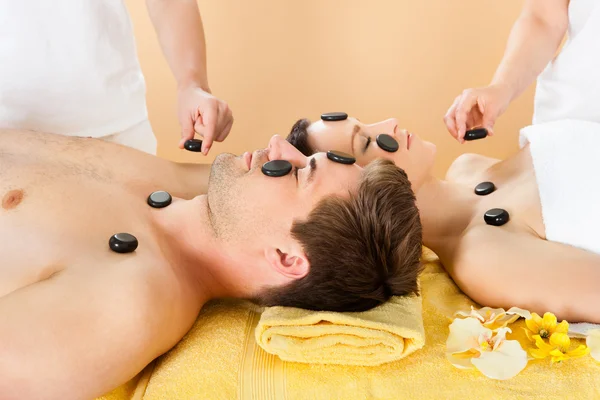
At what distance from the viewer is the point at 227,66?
7.68ft

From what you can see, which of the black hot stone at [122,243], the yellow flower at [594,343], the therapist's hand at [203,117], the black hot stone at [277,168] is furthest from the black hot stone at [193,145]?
the yellow flower at [594,343]

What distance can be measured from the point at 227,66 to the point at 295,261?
1.27 m

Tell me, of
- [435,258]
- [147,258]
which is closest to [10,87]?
[147,258]

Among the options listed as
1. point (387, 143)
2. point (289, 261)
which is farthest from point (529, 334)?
point (387, 143)

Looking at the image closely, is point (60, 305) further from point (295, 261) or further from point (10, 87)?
point (10, 87)

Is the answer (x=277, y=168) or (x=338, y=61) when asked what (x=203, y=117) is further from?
(x=338, y=61)

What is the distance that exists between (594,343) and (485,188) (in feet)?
1.77

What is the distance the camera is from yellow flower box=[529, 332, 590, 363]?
3.71 ft

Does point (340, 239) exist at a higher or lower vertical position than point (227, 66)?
higher

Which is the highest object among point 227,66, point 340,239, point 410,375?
point 340,239

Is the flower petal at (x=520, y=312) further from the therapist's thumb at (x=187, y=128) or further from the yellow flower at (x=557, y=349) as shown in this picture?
the therapist's thumb at (x=187, y=128)

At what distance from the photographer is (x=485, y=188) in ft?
5.29

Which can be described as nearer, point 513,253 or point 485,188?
point 513,253

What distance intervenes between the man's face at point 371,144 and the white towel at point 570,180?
258 mm
